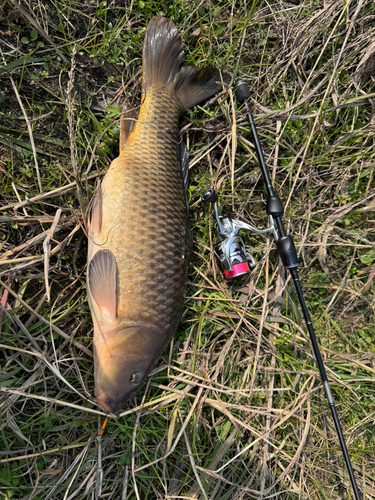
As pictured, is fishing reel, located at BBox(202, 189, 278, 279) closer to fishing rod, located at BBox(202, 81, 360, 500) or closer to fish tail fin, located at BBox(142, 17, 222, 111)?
fishing rod, located at BBox(202, 81, 360, 500)

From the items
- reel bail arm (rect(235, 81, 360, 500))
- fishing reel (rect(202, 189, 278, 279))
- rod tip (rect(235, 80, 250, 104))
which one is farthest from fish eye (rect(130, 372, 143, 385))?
rod tip (rect(235, 80, 250, 104))

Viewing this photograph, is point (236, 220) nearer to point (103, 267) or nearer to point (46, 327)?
point (103, 267)

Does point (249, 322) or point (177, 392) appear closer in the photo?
point (177, 392)

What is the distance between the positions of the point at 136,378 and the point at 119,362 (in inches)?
5.6

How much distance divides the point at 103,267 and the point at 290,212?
149cm

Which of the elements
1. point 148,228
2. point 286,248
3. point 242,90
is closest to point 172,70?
point 242,90

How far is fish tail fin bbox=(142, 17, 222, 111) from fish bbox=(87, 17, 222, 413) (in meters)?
0.21

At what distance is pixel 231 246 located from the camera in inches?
78.7

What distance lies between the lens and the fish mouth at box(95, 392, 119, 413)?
1.60 metres

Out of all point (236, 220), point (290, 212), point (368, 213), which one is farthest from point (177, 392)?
point (368, 213)

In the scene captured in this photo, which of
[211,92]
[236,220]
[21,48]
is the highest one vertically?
[21,48]

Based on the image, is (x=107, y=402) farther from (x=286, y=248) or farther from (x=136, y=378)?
(x=286, y=248)

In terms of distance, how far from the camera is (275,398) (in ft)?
7.23

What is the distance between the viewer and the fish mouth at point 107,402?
5.24 feet
